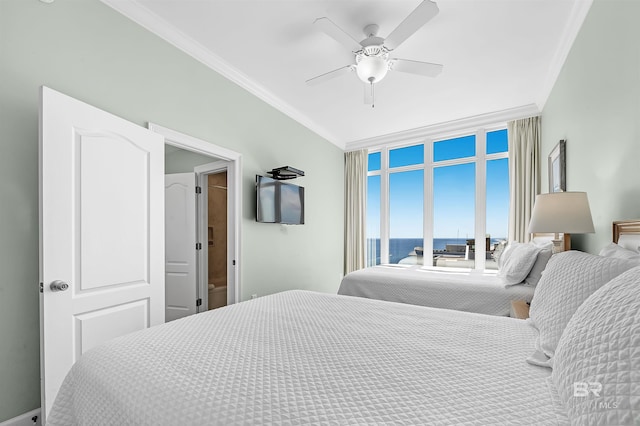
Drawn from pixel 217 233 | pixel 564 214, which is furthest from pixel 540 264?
pixel 217 233

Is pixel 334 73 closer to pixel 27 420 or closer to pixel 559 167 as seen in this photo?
pixel 559 167

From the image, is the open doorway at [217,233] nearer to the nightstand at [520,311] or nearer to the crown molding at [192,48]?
the crown molding at [192,48]

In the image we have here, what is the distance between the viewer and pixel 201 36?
97.4 inches

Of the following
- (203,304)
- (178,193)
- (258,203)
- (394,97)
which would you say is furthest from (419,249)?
(178,193)

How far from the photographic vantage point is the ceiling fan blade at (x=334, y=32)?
1.95 metres

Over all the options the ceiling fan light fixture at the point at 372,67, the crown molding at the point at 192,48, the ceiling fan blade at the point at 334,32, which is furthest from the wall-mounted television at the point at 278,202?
the ceiling fan blade at the point at 334,32

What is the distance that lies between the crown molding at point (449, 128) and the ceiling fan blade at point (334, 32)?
2695 mm

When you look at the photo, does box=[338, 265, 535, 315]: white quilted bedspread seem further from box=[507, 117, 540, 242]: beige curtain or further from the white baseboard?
the white baseboard

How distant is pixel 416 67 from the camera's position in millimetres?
2432

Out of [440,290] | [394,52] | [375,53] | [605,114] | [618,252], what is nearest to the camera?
[618,252]

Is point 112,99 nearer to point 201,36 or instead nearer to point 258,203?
point 201,36

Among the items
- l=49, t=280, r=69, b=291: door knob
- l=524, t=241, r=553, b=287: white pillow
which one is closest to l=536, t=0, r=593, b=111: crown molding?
l=524, t=241, r=553, b=287: white pillow

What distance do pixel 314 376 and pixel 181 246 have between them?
3268mm

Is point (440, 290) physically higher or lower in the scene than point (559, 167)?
lower
